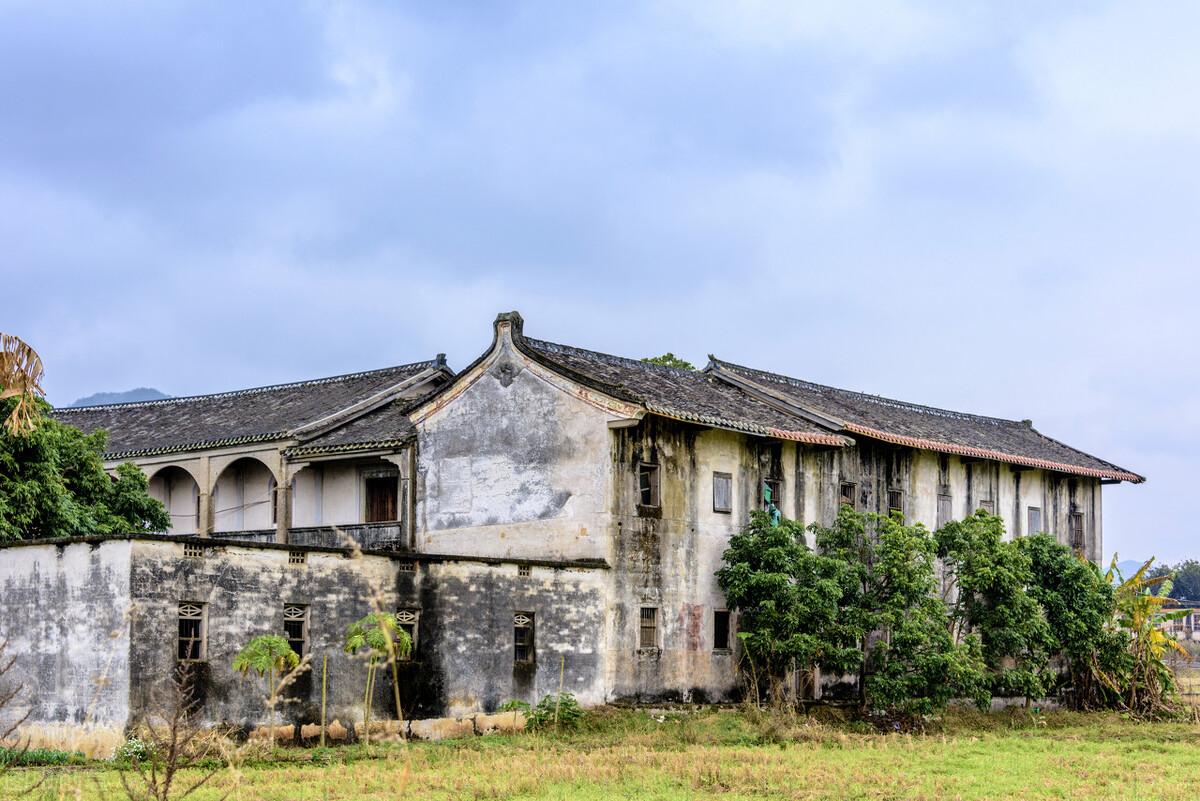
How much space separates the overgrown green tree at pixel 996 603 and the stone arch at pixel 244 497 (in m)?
15.2

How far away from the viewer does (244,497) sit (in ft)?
111

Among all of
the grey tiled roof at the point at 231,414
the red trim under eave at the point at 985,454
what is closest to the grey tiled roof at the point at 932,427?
the red trim under eave at the point at 985,454

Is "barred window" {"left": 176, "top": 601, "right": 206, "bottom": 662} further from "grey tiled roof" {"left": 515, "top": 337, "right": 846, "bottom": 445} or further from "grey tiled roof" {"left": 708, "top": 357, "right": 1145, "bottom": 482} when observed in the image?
"grey tiled roof" {"left": 708, "top": 357, "right": 1145, "bottom": 482}

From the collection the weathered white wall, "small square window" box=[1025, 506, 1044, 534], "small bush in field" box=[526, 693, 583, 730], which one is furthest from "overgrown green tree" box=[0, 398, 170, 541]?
"small square window" box=[1025, 506, 1044, 534]

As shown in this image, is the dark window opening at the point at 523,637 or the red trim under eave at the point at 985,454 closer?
the dark window opening at the point at 523,637

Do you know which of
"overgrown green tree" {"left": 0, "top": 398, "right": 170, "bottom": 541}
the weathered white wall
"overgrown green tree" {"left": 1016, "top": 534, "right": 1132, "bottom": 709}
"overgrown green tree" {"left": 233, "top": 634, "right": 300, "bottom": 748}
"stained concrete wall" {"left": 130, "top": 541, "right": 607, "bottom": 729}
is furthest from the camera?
"overgrown green tree" {"left": 1016, "top": 534, "right": 1132, "bottom": 709}

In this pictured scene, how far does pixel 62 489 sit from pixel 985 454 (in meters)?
19.4

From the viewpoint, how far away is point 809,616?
2520cm

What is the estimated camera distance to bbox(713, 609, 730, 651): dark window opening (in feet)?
87.1

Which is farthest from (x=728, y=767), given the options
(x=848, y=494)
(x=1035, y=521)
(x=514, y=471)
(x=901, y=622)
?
(x=1035, y=521)

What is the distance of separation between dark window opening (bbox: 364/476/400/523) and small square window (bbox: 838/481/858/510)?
9.41m

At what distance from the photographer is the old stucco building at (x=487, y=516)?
64.5 feet

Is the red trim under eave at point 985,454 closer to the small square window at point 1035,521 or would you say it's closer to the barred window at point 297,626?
the small square window at point 1035,521

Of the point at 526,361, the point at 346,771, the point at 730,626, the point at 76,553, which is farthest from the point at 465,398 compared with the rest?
the point at 346,771
